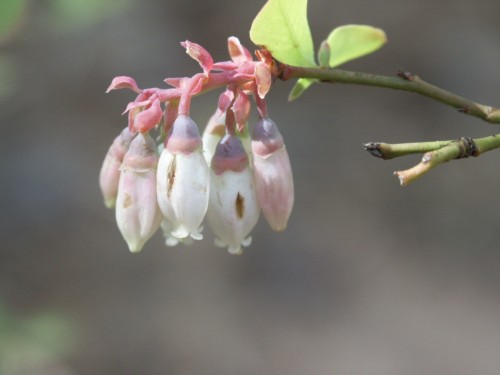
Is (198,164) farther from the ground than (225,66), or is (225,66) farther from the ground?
(225,66)

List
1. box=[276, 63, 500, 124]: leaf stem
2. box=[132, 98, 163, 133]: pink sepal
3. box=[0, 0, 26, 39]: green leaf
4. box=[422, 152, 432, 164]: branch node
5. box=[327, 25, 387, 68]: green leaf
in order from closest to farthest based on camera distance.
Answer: box=[422, 152, 432, 164]: branch node, box=[132, 98, 163, 133]: pink sepal, box=[276, 63, 500, 124]: leaf stem, box=[327, 25, 387, 68]: green leaf, box=[0, 0, 26, 39]: green leaf

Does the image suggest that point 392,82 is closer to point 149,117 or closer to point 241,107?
point 241,107

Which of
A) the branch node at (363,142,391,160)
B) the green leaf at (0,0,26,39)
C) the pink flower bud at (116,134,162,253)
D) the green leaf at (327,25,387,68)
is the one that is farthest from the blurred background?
the branch node at (363,142,391,160)

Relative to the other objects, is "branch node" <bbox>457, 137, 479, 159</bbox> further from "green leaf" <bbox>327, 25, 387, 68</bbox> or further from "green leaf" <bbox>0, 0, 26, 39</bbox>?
"green leaf" <bbox>0, 0, 26, 39</bbox>

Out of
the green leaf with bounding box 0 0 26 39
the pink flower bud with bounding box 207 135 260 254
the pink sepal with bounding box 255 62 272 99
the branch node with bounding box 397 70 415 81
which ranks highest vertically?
the green leaf with bounding box 0 0 26 39

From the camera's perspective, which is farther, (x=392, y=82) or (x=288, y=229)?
(x=288, y=229)

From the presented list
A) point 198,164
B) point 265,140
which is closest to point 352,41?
point 265,140

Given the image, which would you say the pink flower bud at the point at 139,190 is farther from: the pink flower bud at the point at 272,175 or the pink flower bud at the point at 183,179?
the pink flower bud at the point at 272,175

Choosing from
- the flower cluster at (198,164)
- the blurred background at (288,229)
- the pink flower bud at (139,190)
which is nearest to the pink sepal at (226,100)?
the flower cluster at (198,164)
